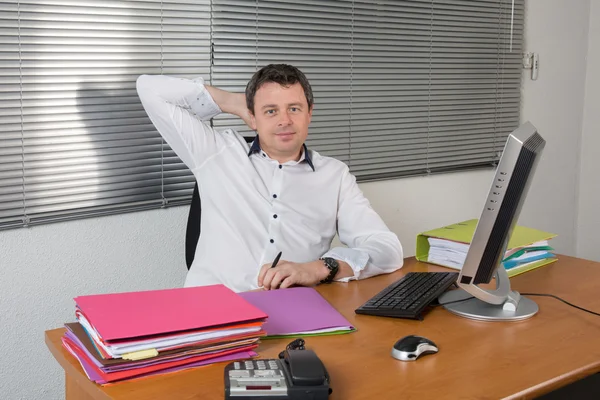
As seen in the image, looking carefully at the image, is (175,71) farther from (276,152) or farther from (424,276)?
(424,276)

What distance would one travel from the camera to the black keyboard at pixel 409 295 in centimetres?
180

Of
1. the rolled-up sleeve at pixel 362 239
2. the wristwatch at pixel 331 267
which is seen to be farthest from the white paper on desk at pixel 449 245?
the wristwatch at pixel 331 267

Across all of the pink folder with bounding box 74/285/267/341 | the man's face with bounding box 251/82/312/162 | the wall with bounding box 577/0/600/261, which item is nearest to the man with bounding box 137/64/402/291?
the man's face with bounding box 251/82/312/162

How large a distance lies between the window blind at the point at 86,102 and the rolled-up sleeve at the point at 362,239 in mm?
734

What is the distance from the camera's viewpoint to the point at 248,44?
9.93ft

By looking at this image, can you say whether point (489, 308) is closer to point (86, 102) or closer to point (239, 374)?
point (239, 374)

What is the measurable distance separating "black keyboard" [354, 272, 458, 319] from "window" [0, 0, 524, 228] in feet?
3.87

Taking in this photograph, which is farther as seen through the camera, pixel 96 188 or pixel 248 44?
pixel 248 44

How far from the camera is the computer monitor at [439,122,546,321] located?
1648 mm

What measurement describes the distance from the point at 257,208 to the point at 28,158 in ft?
2.60

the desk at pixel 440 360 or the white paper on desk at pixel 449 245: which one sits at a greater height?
the white paper on desk at pixel 449 245

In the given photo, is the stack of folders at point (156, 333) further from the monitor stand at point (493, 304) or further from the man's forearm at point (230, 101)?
the man's forearm at point (230, 101)

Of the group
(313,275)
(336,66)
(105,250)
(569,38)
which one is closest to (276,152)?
(313,275)

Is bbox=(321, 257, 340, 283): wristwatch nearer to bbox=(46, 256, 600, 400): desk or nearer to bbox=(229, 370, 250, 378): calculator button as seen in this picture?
bbox=(46, 256, 600, 400): desk
